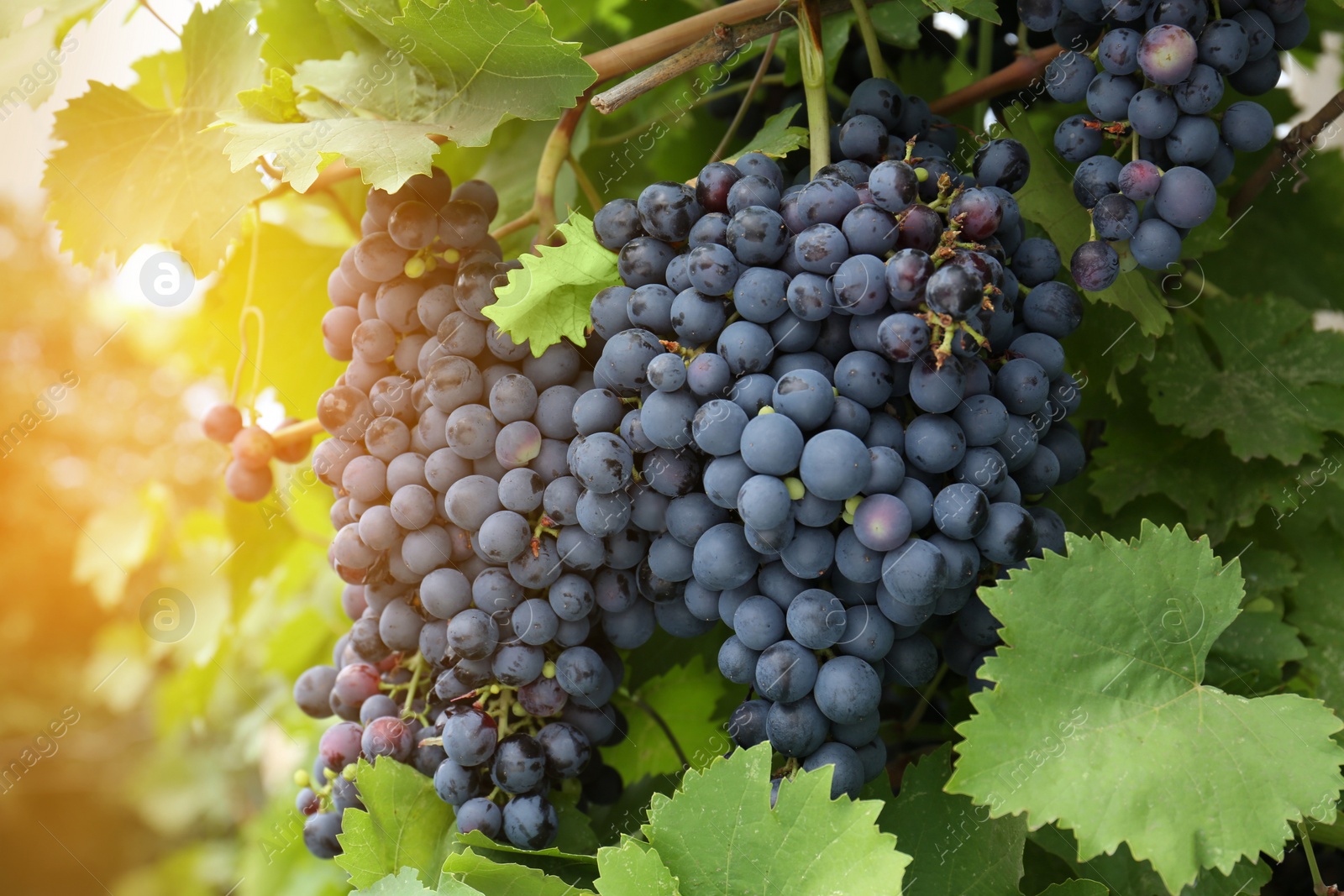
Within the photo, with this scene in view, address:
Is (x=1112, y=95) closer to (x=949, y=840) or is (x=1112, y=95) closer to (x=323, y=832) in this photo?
(x=949, y=840)

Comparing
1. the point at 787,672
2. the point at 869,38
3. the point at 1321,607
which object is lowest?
the point at 1321,607

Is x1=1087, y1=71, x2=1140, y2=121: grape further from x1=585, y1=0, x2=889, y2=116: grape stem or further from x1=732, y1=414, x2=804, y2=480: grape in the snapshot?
x1=732, y1=414, x2=804, y2=480: grape

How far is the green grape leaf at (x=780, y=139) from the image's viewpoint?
64cm

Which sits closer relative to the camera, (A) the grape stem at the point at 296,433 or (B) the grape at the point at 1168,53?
(B) the grape at the point at 1168,53

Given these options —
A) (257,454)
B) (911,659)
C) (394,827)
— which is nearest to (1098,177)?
(911,659)

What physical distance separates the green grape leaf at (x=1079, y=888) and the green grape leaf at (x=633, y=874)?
261mm

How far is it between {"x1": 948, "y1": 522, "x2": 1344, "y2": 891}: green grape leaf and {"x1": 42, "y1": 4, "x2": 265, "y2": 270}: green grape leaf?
2.31 feet

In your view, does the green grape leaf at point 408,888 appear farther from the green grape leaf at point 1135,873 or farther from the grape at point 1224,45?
the grape at point 1224,45

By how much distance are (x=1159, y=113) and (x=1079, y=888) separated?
51 centimetres

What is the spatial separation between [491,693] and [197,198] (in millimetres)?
497

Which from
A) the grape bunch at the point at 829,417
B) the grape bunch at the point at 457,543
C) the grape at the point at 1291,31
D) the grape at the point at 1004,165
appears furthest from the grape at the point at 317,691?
the grape at the point at 1291,31

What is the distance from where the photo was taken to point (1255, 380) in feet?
2.66

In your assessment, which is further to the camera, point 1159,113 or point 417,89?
point 417,89

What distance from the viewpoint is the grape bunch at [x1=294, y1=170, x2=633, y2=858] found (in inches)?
24.9
